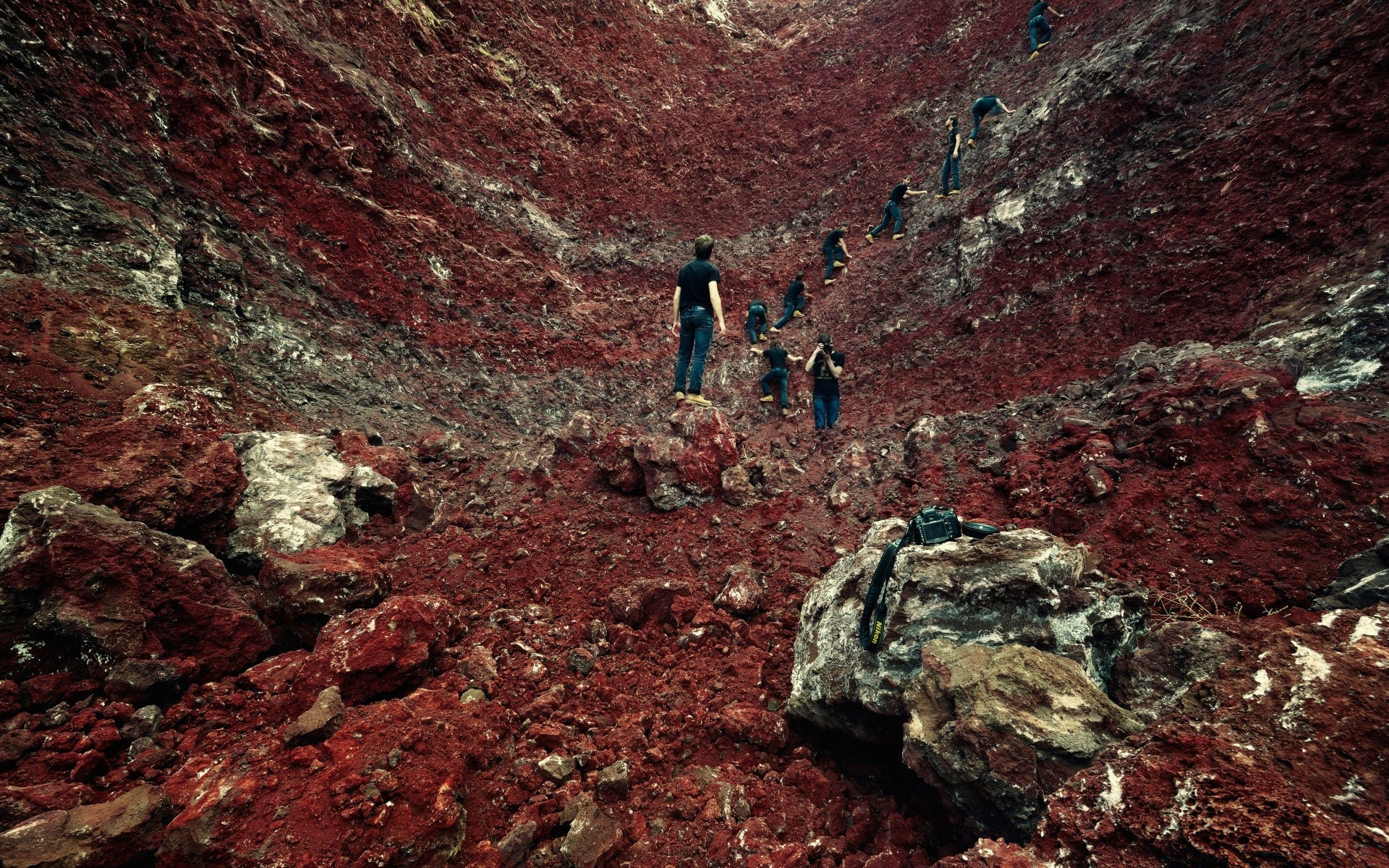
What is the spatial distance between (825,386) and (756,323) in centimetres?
413

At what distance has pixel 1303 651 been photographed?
6.72ft

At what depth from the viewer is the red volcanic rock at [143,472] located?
3223 millimetres

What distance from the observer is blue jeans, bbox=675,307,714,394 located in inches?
268

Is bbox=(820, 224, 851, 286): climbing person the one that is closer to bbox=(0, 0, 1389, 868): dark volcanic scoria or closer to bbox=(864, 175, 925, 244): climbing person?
bbox=(864, 175, 925, 244): climbing person

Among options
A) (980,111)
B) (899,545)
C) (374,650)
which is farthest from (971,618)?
(980,111)

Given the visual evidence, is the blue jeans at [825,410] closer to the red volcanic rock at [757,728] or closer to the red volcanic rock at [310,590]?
the red volcanic rock at [757,728]

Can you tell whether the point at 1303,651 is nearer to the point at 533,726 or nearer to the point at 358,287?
the point at 533,726

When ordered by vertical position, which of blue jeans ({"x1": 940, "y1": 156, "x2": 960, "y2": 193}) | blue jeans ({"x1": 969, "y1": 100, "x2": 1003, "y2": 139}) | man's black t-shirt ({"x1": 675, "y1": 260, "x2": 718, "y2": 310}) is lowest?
man's black t-shirt ({"x1": 675, "y1": 260, "x2": 718, "y2": 310})

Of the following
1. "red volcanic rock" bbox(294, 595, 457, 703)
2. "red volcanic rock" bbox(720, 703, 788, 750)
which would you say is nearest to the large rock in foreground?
"red volcanic rock" bbox(720, 703, 788, 750)

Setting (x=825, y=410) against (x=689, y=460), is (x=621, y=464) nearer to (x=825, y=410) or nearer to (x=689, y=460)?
(x=689, y=460)

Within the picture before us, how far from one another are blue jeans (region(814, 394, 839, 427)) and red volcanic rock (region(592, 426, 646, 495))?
11.1 ft

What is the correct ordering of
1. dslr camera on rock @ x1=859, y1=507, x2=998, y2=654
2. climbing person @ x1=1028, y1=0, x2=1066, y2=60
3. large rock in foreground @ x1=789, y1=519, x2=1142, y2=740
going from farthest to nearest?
climbing person @ x1=1028, y1=0, x2=1066, y2=60 → dslr camera on rock @ x1=859, y1=507, x2=998, y2=654 → large rock in foreground @ x1=789, y1=519, x2=1142, y2=740

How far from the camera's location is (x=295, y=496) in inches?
172

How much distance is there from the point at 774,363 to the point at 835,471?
11.0ft
